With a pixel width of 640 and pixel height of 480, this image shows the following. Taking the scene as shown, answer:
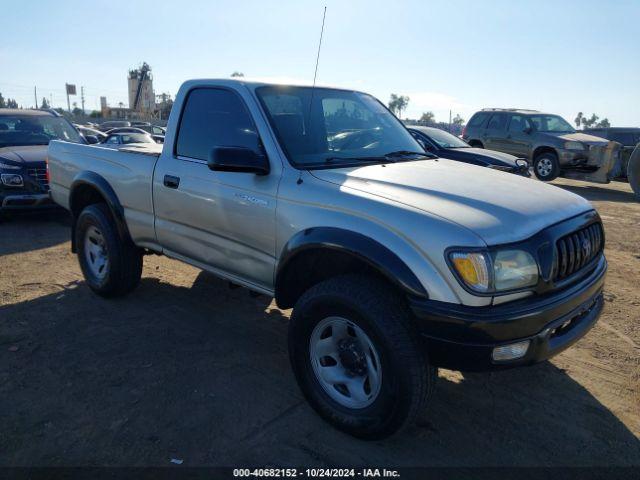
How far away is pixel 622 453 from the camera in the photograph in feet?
8.79

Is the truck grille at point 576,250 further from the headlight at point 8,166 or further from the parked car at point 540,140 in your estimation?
the parked car at point 540,140

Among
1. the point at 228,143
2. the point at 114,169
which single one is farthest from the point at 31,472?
the point at 114,169

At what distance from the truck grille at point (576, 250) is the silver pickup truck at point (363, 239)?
1cm

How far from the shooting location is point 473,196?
2719 mm

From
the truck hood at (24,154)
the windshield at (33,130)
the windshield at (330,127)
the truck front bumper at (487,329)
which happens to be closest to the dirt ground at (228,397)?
the truck front bumper at (487,329)

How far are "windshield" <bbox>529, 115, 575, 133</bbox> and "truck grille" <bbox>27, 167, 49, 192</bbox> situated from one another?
1199cm

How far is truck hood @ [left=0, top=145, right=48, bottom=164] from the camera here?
7.51m

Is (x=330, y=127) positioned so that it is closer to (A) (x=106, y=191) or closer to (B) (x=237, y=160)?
(B) (x=237, y=160)

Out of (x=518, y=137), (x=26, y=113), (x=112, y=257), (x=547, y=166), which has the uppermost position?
(x=518, y=137)

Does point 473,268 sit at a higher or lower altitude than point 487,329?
higher

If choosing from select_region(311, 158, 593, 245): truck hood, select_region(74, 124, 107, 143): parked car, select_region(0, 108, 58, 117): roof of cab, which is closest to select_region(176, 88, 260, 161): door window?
select_region(311, 158, 593, 245): truck hood

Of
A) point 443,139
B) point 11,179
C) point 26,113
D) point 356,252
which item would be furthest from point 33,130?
point 356,252

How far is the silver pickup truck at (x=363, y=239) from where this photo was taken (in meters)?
2.36

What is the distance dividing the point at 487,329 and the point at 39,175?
24.3ft
